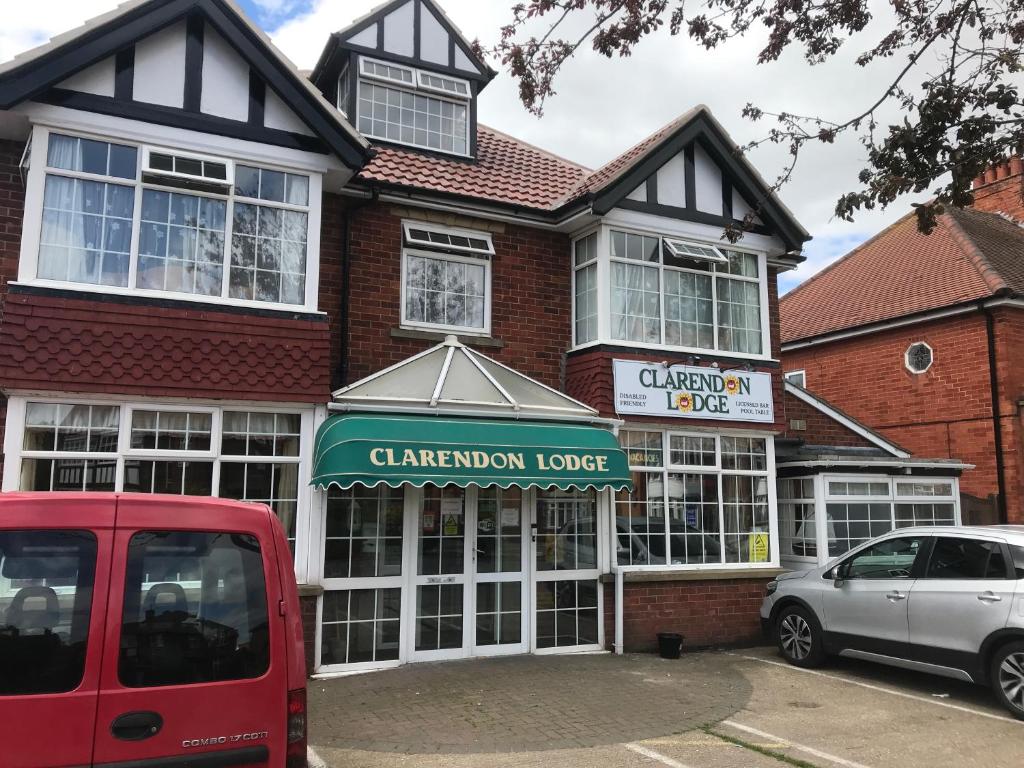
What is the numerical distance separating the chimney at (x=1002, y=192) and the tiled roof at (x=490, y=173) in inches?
522

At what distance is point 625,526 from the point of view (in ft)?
35.9

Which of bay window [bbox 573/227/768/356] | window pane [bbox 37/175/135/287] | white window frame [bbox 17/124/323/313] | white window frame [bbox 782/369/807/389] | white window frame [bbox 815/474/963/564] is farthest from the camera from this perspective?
white window frame [bbox 782/369/807/389]

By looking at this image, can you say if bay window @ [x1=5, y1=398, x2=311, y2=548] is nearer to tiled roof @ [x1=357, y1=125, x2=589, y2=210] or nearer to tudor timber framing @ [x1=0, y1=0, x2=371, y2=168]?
tudor timber framing @ [x1=0, y1=0, x2=371, y2=168]

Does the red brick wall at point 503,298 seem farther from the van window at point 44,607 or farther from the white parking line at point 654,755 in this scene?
the van window at point 44,607

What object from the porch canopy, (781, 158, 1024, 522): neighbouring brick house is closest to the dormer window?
the porch canopy

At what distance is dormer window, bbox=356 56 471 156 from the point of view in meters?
11.9

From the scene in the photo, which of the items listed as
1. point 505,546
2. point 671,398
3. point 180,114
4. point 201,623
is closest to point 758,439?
point 671,398

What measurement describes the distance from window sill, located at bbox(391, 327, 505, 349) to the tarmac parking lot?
4.00m

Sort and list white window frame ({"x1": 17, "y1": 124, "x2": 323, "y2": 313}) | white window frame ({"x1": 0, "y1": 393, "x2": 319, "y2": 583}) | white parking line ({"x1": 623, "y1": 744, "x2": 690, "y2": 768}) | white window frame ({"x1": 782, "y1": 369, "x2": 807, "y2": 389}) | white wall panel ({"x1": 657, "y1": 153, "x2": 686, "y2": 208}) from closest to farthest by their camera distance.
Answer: white parking line ({"x1": 623, "y1": 744, "x2": 690, "y2": 768}) → white window frame ({"x1": 0, "y1": 393, "x2": 319, "y2": 583}) → white window frame ({"x1": 17, "y1": 124, "x2": 323, "y2": 313}) → white wall panel ({"x1": 657, "y1": 153, "x2": 686, "y2": 208}) → white window frame ({"x1": 782, "y1": 369, "x2": 807, "y2": 389})

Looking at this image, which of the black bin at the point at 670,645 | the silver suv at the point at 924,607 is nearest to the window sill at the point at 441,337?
the black bin at the point at 670,645

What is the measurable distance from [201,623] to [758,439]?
9617 mm

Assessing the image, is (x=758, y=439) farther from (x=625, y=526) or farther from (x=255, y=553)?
(x=255, y=553)

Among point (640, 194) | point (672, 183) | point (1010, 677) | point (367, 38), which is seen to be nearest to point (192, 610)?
point (1010, 677)

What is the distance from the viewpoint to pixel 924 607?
27.5 feet
